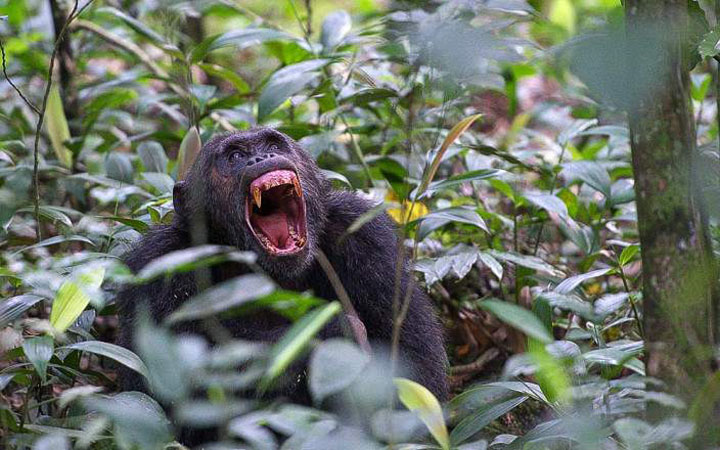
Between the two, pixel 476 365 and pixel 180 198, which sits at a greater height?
pixel 180 198

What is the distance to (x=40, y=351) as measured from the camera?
2.89m

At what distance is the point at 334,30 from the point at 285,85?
3.14 ft

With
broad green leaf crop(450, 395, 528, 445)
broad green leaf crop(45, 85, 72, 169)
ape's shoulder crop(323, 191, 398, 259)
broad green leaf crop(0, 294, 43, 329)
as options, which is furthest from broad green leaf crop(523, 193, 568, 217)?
broad green leaf crop(45, 85, 72, 169)

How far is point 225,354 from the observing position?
7.20ft

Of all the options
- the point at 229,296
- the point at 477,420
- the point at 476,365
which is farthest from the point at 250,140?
the point at 229,296

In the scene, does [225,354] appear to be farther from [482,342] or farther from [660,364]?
[482,342]

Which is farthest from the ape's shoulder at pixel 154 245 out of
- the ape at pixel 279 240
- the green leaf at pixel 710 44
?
the green leaf at pixel 710 44

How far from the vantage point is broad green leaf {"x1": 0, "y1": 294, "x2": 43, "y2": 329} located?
3.27m

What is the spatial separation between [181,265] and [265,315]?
7.32 feet

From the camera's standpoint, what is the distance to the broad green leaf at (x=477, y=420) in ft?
9.80

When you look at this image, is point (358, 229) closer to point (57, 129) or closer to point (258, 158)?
point (258, 158)

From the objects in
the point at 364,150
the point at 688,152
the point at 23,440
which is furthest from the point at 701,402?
the point at 364,150

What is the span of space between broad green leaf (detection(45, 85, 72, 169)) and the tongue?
85.3 inches

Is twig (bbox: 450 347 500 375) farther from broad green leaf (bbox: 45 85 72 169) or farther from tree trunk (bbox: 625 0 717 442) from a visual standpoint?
broad green leaf (bbox: 45 85 72 169)
